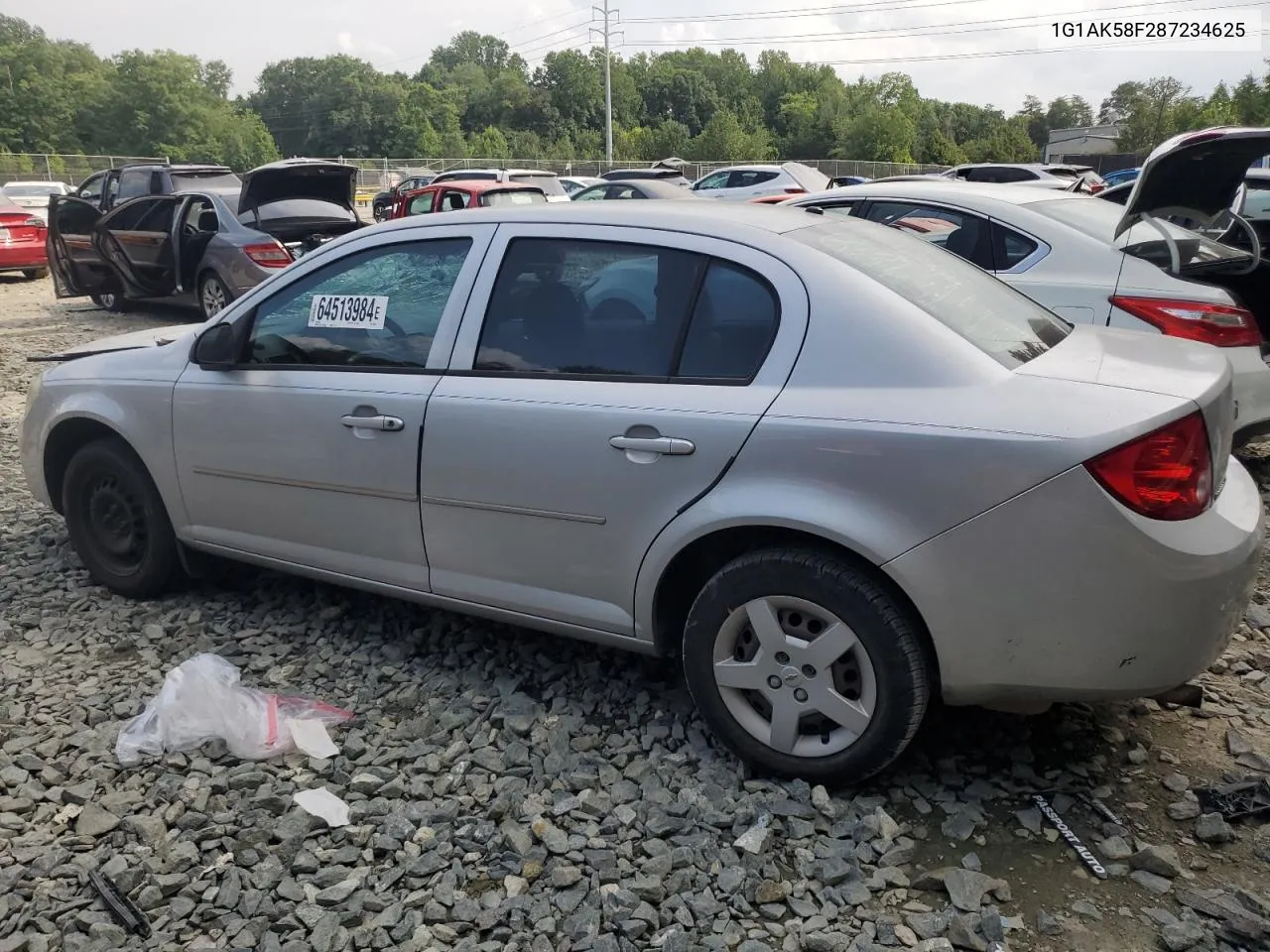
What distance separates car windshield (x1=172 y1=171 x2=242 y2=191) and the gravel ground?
967 cm

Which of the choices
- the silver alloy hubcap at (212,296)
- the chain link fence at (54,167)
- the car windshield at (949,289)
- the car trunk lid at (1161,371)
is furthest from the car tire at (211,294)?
the chain link fence at (54,167)

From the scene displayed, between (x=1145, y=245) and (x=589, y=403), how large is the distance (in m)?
3.43

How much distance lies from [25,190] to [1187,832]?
3562 centimetres

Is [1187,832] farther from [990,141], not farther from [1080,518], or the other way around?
[990,141]

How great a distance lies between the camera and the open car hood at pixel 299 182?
36.9 ft

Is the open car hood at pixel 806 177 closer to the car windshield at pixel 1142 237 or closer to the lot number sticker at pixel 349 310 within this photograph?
the car windshield at pixel 1142 237

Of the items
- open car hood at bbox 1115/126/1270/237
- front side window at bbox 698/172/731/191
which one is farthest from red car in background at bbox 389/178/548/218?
open car hood at bbox 1115/126/1270/237

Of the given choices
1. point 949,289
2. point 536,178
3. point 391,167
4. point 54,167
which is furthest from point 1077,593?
point 54,167

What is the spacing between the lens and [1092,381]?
2686mm

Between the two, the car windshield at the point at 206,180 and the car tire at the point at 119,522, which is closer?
the car tire at the point at 119,522

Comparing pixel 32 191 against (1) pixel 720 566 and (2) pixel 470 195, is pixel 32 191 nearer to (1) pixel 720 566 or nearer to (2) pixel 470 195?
(2) pixel 470 195

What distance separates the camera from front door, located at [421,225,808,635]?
2936mm

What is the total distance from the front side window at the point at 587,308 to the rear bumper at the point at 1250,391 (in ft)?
10.1

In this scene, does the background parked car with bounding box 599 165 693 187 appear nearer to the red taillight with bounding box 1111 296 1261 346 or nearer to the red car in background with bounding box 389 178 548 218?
the red car in background with bounding box 389 178 548 218
